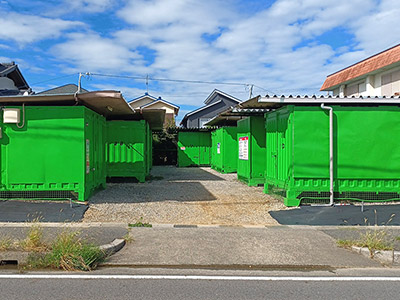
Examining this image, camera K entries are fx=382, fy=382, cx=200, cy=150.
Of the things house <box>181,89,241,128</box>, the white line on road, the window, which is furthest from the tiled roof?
the white line on road

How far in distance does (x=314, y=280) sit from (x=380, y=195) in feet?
19.5

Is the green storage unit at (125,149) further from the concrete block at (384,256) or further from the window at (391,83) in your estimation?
the window at (391,83)

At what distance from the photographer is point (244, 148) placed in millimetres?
15188

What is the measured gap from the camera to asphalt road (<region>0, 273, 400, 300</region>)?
4586 mm

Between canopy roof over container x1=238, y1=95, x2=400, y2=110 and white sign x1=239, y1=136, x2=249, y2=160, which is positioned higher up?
canopy roof over container x1=238, y1=95, x2=400, y2=110

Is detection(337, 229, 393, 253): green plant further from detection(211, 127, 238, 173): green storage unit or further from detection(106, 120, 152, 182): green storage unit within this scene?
detection(211, 127, 238, 173): green storage unit

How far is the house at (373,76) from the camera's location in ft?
65.6

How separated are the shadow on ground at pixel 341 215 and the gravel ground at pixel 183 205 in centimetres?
47

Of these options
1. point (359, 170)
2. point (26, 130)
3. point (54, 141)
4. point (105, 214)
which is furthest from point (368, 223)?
point (26, 130)

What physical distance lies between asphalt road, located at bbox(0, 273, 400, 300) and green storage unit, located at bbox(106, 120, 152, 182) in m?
9.90

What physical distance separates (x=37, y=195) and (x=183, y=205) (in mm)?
3828

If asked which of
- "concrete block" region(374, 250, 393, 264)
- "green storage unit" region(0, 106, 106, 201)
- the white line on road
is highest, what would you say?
"green storage unit" region(0, 106, 106, 201)

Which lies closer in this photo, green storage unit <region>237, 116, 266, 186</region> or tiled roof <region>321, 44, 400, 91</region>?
green storage unit <region>237, 116, 266, 186</region>

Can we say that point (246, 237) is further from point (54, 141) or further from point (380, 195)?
point (54, 141)
